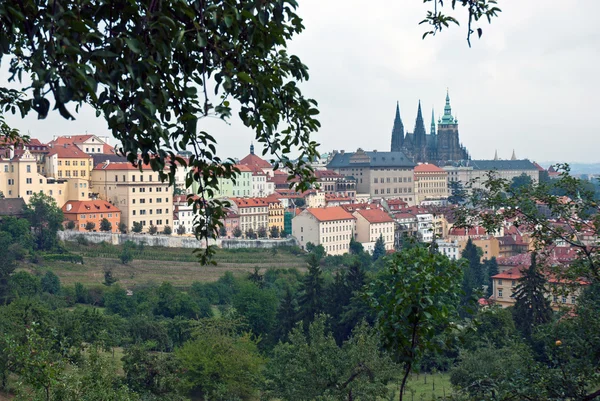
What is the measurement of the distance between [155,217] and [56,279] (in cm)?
1838

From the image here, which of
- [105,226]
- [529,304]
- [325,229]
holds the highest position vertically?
[105,226]

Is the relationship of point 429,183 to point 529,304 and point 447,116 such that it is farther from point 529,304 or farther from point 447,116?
point 529,304

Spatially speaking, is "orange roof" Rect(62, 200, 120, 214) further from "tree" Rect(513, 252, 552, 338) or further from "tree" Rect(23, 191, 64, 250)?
"tree" Rect(513, 252, 552, 338)

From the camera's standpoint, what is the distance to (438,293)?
5.37 meters

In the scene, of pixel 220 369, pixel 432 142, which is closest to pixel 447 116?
pixel 432 142

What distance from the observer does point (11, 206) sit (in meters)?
55.3

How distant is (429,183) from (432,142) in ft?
96.3

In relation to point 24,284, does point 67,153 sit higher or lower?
higher

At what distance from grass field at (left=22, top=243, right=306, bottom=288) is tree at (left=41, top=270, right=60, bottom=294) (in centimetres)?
123

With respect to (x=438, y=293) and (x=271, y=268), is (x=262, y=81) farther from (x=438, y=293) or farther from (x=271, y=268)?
(x=271, y=268)

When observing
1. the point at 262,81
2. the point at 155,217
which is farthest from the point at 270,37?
the point at 155,217

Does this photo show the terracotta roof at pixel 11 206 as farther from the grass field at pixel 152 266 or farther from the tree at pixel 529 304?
the tree at pixel 529 304

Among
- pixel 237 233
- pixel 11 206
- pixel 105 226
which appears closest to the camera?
pixel 11 206

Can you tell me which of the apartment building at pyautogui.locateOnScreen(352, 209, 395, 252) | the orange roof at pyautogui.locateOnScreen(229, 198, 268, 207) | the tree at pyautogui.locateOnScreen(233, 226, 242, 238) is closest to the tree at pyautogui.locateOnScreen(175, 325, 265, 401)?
the tree at pyautogui.locateOnScreen(233, 226, 242, 238)
